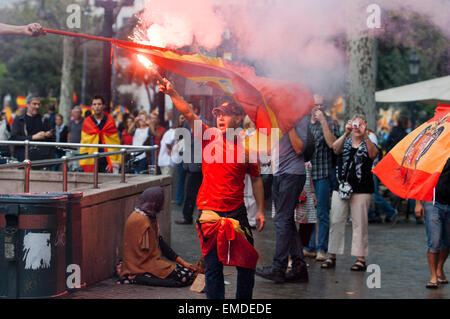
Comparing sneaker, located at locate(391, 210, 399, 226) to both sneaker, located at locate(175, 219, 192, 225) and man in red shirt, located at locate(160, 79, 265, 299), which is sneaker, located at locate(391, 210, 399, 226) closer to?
sneaker, located at locate(175, 219, 192, 225)

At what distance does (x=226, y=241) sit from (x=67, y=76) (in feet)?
71.8

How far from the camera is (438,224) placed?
7555 mm

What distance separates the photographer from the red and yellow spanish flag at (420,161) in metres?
5.71

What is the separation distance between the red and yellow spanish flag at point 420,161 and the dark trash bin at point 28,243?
294cm

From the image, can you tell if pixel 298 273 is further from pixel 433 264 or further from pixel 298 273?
pixel 433 264

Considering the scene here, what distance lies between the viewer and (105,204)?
739cm

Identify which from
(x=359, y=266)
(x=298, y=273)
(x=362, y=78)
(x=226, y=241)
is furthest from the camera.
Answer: (x=362, y=78)

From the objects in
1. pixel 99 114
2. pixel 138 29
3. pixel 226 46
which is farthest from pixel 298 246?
pixel 99 114

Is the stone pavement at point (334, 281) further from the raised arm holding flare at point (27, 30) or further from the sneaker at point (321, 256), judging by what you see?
the raised arm holding flare at point (27, 30)

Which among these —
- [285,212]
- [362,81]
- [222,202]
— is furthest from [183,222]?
[222,202]

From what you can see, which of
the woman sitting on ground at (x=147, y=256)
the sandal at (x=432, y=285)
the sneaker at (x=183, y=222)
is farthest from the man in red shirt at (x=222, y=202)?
the sneaker at (x=183, y=222)

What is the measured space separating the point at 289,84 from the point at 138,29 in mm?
1452

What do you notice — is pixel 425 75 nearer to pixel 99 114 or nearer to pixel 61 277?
pixel 99 114

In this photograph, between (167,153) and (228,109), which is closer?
(228,109)
